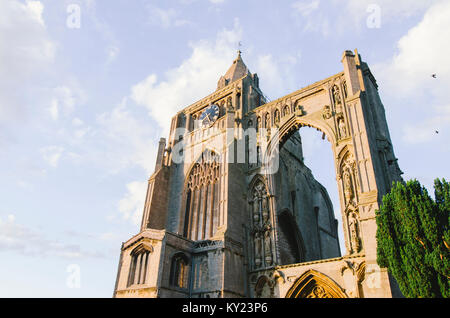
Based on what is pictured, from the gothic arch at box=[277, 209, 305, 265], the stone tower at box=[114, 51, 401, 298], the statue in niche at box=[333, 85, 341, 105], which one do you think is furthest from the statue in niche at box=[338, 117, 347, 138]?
the gothic arch at box=[277, 209, 305, 265]

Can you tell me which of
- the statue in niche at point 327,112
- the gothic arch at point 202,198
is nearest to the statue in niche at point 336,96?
the statue in niche at point 327,112

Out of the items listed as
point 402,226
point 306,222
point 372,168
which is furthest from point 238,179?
point 402,226

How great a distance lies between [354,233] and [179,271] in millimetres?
10821

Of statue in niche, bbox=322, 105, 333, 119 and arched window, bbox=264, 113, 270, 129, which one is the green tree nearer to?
statue in niche, bbox=322, 105, 333, 119

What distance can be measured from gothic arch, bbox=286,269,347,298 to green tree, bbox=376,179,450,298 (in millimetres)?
5270

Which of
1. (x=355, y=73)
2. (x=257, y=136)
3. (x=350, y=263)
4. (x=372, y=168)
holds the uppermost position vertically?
(x=355, y=73)

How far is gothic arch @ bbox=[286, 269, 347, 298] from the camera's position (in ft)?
58.9

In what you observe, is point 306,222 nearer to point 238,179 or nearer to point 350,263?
point 238,179

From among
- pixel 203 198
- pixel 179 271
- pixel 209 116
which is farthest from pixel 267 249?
pixel 209 116

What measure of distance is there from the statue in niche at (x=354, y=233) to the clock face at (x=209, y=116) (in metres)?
15.4

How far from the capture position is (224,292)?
63.6ft
